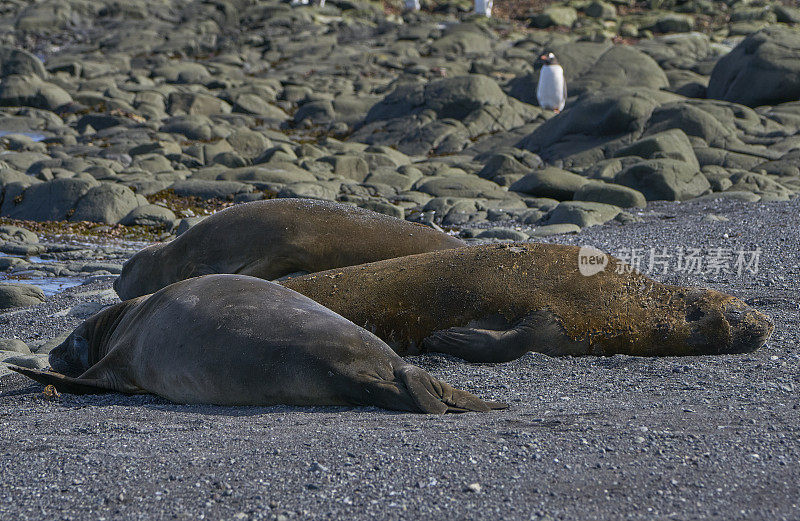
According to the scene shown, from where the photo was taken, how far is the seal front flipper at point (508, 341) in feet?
17.3

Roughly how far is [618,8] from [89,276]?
135ft

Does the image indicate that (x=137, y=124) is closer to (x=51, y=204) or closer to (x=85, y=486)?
(x=51, y=204)

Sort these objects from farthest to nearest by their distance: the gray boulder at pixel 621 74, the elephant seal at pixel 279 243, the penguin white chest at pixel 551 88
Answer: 1. the gray boulder at pixel 621 74
2. the penguin white chest at pixel 551 88
3. the elephant seal at pixel 279 243

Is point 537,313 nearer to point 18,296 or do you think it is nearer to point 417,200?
point 18,296

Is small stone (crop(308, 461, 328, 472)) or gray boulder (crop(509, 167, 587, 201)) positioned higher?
small stone (crop(308, 461, 328, 472))

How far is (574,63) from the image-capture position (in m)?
26.3

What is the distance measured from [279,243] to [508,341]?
2.45 m

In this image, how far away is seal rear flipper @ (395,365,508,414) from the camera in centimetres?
423

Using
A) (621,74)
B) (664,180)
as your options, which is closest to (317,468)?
(664,180)

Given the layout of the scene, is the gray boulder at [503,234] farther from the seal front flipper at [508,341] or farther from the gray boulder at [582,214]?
the seal front flipper at [508,341]

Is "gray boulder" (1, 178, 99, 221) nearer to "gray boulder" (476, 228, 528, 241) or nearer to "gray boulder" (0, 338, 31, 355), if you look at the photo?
"gray boulder" (476, 228, 528, 241)

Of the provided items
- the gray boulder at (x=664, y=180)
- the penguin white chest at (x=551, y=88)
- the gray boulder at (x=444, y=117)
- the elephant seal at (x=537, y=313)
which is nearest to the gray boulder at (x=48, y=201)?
the gray boulder at (x=664, y=180)

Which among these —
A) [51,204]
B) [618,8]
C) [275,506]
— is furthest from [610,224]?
[618,8]

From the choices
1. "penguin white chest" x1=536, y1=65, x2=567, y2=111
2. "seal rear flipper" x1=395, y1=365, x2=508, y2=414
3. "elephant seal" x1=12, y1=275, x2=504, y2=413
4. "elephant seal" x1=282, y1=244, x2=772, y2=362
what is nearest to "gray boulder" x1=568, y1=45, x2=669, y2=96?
"penguin white chest" x1=536, y1=65, x2=567, y2=111
